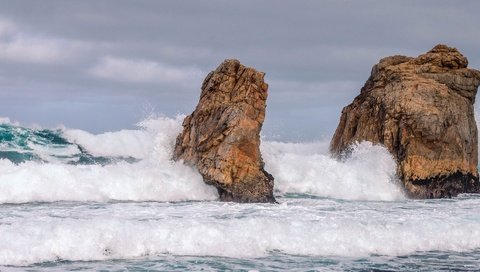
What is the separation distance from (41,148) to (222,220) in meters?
18.4

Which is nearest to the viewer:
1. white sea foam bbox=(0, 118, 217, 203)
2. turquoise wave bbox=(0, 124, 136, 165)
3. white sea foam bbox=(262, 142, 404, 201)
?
white sea foam bbox=(0, 118, 217, 203)

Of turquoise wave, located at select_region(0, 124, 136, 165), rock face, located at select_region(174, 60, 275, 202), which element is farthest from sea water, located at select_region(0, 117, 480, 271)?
turquoise wave, located at select_region(0, 124, 136, 165)

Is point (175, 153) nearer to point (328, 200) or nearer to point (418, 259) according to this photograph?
point (328, 200)

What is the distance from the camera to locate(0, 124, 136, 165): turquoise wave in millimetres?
31156

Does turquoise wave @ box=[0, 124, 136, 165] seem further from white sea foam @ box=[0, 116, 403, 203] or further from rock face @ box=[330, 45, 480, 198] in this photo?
rock face @ box=[330, 45, 480, 198]

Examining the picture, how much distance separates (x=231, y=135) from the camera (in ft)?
71.1

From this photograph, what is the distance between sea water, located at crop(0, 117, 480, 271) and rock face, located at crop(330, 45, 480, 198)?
0.82 m

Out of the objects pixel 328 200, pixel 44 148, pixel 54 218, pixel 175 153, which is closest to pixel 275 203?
pixel 328 200

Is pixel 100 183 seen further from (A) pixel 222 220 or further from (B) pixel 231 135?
(A) pixel 222 220

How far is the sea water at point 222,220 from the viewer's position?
44.8ft

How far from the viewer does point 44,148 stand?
32938mm

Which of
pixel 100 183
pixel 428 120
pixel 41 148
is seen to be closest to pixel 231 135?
pixel 100 183

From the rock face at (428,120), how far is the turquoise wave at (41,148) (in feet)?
41.1

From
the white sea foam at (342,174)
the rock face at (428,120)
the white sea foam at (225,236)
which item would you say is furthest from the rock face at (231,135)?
the rock face at (428,120)
